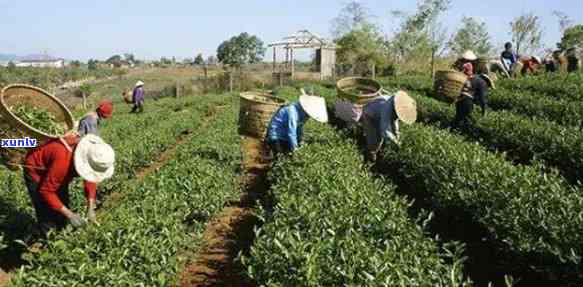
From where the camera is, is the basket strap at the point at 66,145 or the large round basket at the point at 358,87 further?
the large round basket at the point at 358,87

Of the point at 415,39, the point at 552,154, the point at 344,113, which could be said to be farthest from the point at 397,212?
the point at 415,39

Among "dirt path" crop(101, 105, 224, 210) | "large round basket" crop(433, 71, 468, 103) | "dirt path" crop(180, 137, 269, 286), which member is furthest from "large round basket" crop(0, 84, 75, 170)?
"large round basket" crop(433, 71, 468, 103)

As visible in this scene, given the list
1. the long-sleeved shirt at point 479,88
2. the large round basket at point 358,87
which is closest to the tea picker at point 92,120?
the large round basket at point 358,87

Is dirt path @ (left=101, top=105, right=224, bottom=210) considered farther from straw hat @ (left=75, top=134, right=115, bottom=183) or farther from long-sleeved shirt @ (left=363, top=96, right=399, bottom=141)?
long-sleeved shirt @ (left=363, top=96, right=399, bottom=141)

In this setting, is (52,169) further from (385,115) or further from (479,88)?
(479,88)

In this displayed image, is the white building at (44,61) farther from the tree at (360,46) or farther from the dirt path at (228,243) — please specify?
the dirt path at (228,243)

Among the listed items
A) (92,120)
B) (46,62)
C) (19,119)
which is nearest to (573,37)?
(92,120)

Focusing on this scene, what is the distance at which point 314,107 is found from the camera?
25.6ft

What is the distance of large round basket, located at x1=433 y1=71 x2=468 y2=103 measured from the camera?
1645cm

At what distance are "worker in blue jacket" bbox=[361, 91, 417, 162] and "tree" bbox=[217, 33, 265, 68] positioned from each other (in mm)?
51963

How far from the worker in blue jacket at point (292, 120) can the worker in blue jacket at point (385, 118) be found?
968mm

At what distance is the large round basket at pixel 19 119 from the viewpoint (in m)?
5.38

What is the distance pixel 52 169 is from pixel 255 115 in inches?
210

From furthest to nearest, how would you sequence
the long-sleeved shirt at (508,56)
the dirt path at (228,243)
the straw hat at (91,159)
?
the long-sleeved shirt at (508,56) < the dirt path at (228,243) < the straw hat at (91,159)
